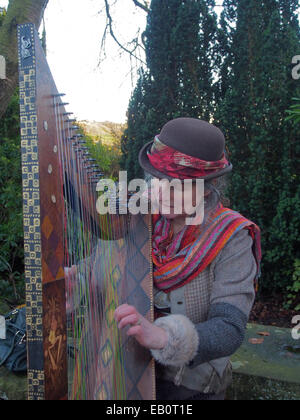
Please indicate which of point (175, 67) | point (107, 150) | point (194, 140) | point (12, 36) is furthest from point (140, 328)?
point (107, 150)

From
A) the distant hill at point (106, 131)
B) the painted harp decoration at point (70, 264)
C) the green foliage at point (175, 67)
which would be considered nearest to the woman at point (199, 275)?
the painted harp decoration at point (70, 264)

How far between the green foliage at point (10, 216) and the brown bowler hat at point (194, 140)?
11.4 feet

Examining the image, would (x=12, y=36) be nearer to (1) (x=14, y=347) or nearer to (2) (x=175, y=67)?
(2) (x=175, y=67)

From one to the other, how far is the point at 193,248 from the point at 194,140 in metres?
0.40

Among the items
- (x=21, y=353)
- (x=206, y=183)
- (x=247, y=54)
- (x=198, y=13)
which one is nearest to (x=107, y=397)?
(x=206, y=183)

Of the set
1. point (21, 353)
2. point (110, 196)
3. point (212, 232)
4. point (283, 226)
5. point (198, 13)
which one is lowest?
point (21, 353)

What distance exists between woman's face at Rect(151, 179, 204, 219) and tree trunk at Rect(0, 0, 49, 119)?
7.18ft

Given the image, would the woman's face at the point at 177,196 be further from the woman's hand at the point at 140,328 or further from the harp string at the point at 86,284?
the woman's hand at the point at 140,328

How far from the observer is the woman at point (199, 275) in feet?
3.85

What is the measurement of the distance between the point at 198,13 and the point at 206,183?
11.8 ft

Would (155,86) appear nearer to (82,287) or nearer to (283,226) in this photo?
(283,226)

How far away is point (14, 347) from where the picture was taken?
2.14 meters

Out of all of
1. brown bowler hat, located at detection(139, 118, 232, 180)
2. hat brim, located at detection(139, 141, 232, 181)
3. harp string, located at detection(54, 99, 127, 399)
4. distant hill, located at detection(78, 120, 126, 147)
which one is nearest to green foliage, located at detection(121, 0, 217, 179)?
hat brim, located at detection(139, 141, 232, 181)
